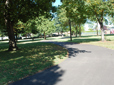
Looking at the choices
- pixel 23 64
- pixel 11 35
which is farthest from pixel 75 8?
pixel 23 64

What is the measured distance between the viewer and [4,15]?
11594 millimetres

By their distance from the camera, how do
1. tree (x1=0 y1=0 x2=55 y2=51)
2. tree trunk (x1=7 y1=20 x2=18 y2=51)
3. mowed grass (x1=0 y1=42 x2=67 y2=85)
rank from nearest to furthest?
mowed grass (x1=0 y1=42 x2=67 y2=85) < tree (x1=0 y1=0 x2=55 y2=51) < tree trunk (x1=7 y1=20 x2=18 y2=51)

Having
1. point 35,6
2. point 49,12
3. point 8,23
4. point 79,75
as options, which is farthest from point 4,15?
point 79,75

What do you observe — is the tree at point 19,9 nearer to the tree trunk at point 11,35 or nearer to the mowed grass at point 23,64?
the tree trunk at point 11,35

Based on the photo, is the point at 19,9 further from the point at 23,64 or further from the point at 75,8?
the point at 75,8

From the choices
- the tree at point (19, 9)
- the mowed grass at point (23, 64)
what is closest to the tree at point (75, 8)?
the tree at point (19, 9)

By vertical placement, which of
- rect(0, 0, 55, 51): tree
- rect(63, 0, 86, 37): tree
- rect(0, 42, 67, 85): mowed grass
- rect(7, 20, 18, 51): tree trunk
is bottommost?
rect(0, 42, 67, 85): mowed grass

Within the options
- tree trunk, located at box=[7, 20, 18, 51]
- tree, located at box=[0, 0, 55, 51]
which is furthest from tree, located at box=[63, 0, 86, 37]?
tree trunk, located at box=[7, 20, 18, 51]

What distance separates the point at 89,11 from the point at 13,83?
1632 cm

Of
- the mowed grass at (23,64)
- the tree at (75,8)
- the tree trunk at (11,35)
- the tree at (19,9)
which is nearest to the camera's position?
the mowed grass at (23,64)

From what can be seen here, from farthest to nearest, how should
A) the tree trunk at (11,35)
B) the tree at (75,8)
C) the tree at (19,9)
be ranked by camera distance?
1. the tree at (75,8)
2. the tree trunk at (11,35)
3. the tree at (19,9)

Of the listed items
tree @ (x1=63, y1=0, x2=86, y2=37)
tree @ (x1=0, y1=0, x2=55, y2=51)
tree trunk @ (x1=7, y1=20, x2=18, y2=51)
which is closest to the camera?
tree @ (x1=0, y1=0, x2=55, y2=51)

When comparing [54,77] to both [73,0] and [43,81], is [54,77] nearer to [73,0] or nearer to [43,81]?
[43,81]

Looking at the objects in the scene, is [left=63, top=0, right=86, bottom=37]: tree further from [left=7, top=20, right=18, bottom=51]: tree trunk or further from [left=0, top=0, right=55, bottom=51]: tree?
[left=7, top=20, right=18, bottom=51]: tree trunk
